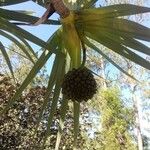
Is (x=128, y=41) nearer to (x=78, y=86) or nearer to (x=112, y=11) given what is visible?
(x=112, y=11)

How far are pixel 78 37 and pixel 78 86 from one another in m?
0.18

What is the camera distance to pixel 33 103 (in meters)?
11.2

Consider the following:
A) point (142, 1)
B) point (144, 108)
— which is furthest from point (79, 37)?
point (144, 108)

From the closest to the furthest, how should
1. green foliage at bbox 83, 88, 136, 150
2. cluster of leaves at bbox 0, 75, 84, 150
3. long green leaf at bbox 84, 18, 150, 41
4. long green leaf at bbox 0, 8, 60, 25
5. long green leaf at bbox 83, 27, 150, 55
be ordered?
long green leaf at bbox 84, 18, 150, 41, long green leaf at bbox 83, 27, 150, 55, long green leaf at bbox 0, 8, 60, 25, cluster of leaves at bbox 0, 75, 84, 150, green foliage at bbox 83, 88, 136, 150

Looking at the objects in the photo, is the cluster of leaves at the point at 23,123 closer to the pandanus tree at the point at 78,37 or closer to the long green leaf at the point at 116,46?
the pandanus tree at the point at 78,37

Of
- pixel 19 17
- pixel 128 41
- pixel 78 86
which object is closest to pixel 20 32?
pixel 19 17

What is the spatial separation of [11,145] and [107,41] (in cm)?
875

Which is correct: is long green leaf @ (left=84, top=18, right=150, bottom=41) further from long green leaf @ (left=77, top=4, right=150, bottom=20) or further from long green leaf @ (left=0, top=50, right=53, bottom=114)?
long green leaf @ (left=0, top=50, right=53, bottom=114)

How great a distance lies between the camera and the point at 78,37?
1794 mm

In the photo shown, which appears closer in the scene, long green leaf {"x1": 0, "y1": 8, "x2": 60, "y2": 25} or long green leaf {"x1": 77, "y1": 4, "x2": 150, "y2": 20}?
long green leaf {"x1": 77, "y1": 4, "x2": 150, "y2": 20}

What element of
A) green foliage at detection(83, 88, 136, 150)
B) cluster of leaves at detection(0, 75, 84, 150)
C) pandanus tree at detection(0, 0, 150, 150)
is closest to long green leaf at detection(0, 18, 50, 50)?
pandanus tree at detection(0, 0, 150, 150)

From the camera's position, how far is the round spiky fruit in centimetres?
178

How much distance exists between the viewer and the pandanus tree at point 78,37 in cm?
161

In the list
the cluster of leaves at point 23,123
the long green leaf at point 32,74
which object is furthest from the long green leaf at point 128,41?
the cluster of leaves at point 23,123
